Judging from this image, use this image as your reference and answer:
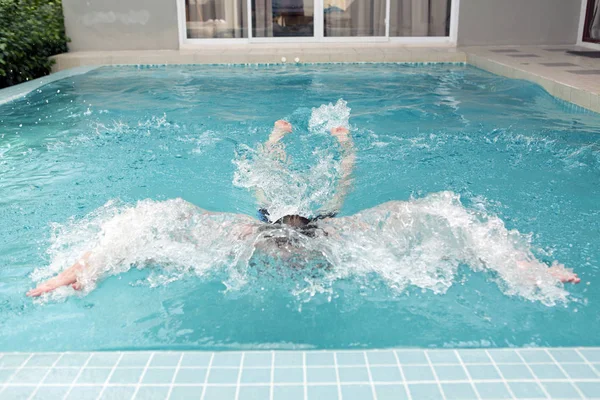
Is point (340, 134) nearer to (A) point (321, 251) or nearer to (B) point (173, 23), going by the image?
(A) point (321, 251)

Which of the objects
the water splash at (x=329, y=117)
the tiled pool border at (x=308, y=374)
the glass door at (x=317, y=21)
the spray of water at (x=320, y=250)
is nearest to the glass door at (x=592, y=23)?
the glass door at (x=317, y=21)

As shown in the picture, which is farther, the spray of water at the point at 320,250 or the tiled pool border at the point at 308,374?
the spray of water at the point at 320,250

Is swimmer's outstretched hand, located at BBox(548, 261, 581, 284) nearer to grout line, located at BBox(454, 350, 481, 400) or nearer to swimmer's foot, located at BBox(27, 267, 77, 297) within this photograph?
grout line, located at BBox(454, 350, 481, 400)

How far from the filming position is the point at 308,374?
2170mm

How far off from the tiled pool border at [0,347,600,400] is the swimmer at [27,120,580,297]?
71 cm

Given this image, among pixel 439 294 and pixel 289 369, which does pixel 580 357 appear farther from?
pixel 289 369

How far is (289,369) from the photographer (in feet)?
7.24

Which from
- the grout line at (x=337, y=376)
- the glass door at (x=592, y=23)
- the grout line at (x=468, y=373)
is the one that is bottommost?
the grout line at (x=337, y=376)

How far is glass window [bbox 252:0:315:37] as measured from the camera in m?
12.0

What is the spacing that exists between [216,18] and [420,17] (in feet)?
13.9

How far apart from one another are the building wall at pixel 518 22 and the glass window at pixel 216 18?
4.48m

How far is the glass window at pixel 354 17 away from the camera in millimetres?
12141

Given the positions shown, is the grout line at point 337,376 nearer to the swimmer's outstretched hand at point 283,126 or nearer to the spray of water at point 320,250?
the spray of water at point 320,250

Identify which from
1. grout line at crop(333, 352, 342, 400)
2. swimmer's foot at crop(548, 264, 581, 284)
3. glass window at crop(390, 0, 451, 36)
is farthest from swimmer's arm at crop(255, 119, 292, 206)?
glass window at crop(390, 0, 451, 36)
